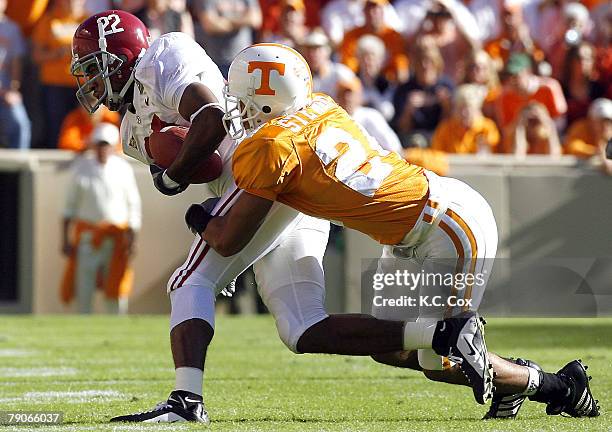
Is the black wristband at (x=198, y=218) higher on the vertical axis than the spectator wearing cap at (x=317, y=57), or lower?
lower

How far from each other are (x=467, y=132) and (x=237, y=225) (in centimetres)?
649

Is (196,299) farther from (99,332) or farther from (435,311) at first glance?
(99,332)

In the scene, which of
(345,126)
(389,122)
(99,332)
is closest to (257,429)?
(345,126)

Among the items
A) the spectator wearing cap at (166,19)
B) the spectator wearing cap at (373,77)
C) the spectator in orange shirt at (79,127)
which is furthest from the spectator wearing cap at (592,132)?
the spectator in orange shirt at (79,127)

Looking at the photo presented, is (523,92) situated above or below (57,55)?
below

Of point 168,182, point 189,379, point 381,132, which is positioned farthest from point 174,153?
point 381,132

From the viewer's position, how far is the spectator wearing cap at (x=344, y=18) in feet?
37.1

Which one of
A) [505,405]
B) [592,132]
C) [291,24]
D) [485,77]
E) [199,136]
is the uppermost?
[291,24]

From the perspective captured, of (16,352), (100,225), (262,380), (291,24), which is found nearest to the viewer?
(262,380)

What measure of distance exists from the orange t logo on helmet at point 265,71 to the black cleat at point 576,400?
56.2 inches

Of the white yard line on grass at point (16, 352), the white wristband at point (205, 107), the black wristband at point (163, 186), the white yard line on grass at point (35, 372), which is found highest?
the white wristband at point (205, 107)

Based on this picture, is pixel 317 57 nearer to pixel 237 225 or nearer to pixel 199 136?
pixel 199 136

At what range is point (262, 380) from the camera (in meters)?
5.95

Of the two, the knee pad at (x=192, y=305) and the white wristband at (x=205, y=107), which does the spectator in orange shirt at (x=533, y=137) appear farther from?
the knee pad at (x=192, y=305)
